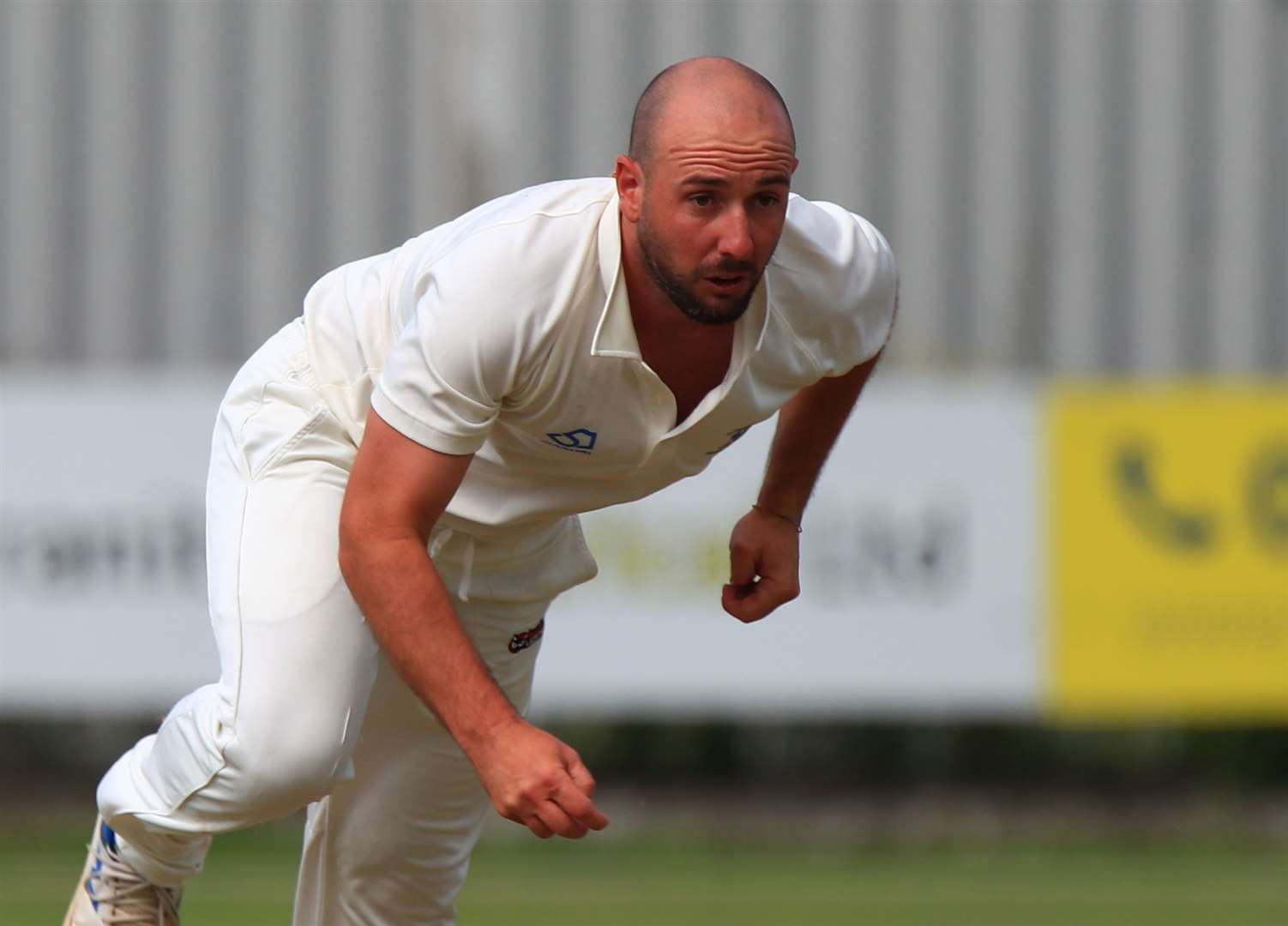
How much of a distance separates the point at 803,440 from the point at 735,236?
39.2 inches

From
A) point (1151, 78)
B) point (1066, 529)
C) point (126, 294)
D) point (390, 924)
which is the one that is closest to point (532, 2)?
point (126, 294)

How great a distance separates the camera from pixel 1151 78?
1175 centimetres

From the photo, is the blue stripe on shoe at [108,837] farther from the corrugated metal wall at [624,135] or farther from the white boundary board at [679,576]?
the corrugated metal wall at [624,135]

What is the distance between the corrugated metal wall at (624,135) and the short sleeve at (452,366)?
8136 millimetres

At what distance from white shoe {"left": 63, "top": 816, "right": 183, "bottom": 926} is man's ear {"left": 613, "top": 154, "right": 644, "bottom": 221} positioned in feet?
5.21

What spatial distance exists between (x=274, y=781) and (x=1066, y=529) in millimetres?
5690

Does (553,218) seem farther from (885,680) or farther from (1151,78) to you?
(1151,78)

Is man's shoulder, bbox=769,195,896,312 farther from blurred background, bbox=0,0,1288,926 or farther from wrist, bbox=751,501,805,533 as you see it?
blurred background, bbox=0,0,1288,926

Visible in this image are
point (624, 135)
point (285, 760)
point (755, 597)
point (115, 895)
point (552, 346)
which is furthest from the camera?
point (624, 135)

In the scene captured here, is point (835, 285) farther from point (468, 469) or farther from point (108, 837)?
point (108, 837)

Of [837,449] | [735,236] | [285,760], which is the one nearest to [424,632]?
[285,760]

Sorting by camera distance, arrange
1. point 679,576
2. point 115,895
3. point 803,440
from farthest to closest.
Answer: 1. point 679,576
2. point 803,440
3. point 115,895

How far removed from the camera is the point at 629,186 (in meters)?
3.44

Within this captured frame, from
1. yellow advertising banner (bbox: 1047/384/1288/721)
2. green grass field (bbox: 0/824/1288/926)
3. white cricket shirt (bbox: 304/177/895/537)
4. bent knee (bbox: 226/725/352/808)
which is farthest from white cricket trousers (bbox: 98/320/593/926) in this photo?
yellow advertising banner (bbox: 1047/384/1288/721)
